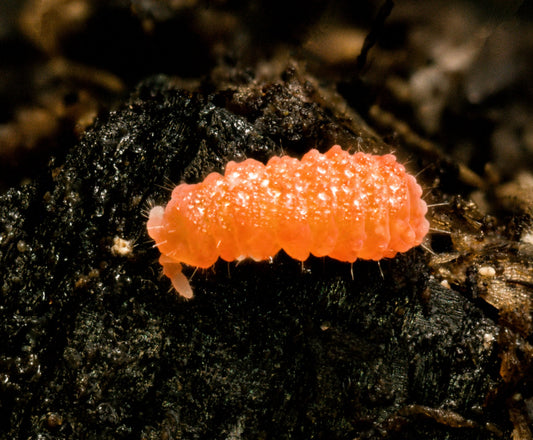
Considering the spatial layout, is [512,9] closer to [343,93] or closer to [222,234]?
[343,93]

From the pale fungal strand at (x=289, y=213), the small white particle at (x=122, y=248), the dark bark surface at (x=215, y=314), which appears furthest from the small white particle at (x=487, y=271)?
the small white particle at (x=122, y=248)

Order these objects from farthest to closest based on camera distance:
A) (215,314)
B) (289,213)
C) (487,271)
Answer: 1. (487,271)
2. (215,314)
3. (289,213)

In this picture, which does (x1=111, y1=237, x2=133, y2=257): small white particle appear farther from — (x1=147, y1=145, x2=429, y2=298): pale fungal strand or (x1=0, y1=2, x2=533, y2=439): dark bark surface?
(x1=147, y1=145, x2=429, y2=298): pale fungal strand

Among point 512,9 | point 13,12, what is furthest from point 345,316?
point 13,12

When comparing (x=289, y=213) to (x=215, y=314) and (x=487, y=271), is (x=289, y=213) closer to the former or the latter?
(x=215, y=314)

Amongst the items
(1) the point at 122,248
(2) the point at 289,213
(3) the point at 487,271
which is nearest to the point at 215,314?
(1) the point at 122,248

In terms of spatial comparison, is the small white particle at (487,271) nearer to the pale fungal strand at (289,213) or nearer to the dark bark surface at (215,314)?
the dark bark surface at (215,314)

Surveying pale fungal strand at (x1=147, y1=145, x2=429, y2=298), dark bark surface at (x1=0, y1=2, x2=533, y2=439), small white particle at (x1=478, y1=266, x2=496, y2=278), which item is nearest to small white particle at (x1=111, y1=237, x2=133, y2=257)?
dark bark surface at (x1=0, y1=2, x2=533, y2=439)

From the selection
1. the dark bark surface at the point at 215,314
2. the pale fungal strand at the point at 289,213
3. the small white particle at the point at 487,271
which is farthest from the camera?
the small white particle at the point at 487,271
